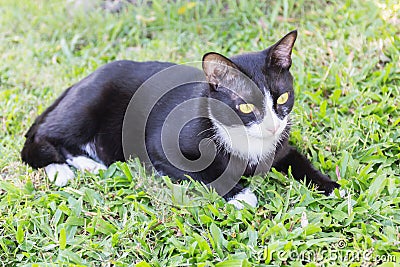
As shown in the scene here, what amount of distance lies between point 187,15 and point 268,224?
9.17 feet

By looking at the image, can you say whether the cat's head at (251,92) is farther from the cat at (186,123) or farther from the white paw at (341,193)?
the white paw at (341,193)

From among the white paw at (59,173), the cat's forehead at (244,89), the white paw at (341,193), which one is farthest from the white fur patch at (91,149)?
the white paw at (341,193)

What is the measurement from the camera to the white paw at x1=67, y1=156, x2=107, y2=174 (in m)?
3.21

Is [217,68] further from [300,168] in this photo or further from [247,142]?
[300,168]

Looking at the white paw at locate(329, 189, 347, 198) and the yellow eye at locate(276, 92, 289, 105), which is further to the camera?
the white paw at locate(329, 189, 347, 198)

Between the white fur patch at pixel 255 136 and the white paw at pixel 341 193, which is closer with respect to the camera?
the white fur patch at pixel 255 136

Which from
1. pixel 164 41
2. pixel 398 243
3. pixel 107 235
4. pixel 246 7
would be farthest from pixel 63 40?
pixel 398 243

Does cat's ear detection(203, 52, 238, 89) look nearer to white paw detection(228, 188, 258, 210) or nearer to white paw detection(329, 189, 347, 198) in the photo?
white paw detection(228, 188, 258, 210)

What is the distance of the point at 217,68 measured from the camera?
261 centimetres

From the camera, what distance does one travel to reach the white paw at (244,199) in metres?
2.79

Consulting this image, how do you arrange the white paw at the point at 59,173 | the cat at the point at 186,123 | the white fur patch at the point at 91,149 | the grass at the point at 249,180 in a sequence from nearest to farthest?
the grass at the point at 249,180
the cat at the point at 186,123
the white paw at the point at 59,173
the white fur patch at the point at 91,149

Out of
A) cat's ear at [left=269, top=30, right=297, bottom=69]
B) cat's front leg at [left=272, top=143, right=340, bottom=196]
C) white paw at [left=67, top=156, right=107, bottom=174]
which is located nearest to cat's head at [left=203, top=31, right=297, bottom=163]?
cat's ear at [left=269, top=30, right=297, bottom=69]

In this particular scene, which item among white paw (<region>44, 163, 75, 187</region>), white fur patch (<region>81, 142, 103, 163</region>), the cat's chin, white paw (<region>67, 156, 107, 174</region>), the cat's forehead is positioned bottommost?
white paw (<region>44, 163, 75, 187</region>)

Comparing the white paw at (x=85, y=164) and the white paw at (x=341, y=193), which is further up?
the white paw at (x=341, y=193)
